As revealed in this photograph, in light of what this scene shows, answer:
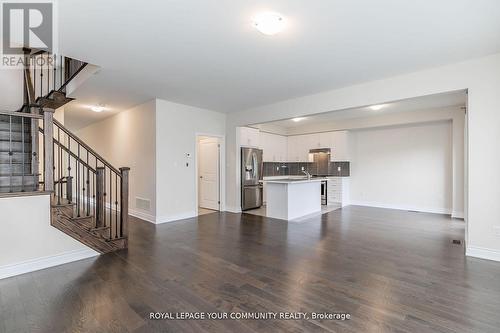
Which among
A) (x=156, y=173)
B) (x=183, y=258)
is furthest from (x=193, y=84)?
(x=183, y=258)

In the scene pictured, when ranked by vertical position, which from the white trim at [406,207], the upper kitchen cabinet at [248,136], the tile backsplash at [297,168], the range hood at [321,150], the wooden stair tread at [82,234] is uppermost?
the upper kitchen cabinet at [248,136]

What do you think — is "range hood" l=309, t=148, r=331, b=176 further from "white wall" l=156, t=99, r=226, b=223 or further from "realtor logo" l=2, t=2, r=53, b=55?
"realtor logo" l=2, t=2, r=53, b=55

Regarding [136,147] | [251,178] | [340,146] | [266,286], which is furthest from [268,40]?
[340,146]

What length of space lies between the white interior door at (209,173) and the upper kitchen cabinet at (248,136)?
2.45 feet

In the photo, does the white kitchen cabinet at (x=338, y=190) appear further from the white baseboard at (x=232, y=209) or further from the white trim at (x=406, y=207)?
the white baseboard at (x=232, y=209)

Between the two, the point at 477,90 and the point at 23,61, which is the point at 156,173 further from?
the point at 477,90

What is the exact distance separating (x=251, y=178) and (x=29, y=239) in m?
5.09

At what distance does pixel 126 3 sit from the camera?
2.28 m

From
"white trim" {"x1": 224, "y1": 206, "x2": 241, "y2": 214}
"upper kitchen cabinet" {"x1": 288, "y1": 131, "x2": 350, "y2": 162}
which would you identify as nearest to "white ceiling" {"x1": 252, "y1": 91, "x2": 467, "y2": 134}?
"upper kitchen cabinet" {"x1": 288, "y1": 131, "x2": 350, "y2": 162}

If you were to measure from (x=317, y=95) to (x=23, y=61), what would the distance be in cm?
558

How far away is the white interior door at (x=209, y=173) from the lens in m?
7.12

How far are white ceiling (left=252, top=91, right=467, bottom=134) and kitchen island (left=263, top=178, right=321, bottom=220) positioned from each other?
1.72m

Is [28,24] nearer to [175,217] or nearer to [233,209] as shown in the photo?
[175,217]

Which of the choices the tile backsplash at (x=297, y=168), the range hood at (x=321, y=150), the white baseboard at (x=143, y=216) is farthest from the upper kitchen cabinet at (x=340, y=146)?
the white baseboard at (x=143, y=216)
